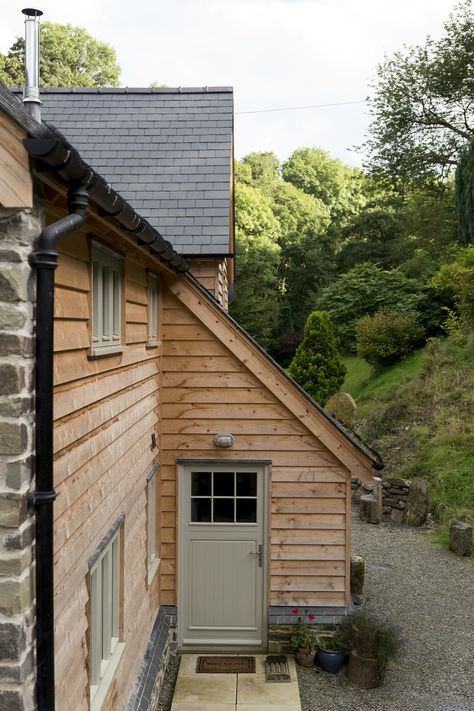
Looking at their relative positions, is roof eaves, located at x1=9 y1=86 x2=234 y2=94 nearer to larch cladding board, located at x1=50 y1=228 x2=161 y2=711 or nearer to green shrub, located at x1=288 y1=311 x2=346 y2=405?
larch cladding board, located at x1=50 y1=228 x2=161 y2=711

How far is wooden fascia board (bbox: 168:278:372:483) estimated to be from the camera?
743cm

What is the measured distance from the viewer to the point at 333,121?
Result: 189 ft

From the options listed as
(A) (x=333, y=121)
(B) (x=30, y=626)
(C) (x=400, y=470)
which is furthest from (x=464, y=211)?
(A) (x=333, y=121)

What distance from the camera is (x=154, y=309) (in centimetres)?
717

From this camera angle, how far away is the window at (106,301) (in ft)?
14.9

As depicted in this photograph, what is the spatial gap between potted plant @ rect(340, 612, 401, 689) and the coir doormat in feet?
3.98

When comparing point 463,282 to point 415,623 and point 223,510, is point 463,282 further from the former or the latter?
point 223,510

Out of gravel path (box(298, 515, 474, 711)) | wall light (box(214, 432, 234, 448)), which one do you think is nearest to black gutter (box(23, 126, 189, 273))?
wall light (box(214, 432, 234, 448))

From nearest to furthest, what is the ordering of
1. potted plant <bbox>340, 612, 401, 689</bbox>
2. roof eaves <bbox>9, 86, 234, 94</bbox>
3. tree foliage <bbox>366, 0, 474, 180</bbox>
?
1. potted plant <bbox>340, 612, 401, 689</bbox>
2. roof eaves <bbox>9, 86, 234, 94</bbox>
3. tree foliage <bbox>366, 0, 474, 180</bbox>

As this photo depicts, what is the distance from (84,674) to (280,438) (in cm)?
403

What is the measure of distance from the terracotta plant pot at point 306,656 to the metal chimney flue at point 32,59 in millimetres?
6531

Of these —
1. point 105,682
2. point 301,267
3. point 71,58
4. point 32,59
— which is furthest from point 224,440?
point 71,58

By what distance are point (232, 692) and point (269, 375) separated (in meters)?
3.54

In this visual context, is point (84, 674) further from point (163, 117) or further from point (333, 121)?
point (333, 121)
